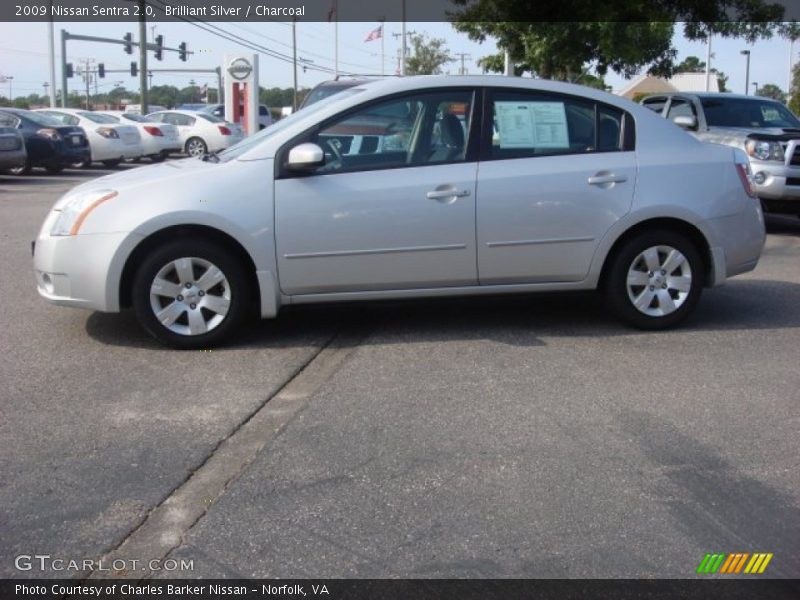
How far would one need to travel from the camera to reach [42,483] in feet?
12.8

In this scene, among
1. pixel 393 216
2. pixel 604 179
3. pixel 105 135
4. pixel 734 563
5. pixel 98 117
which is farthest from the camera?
pixel 98 117

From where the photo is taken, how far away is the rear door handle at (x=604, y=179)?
6.18 metres

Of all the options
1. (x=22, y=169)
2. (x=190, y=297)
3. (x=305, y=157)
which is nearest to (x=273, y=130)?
(x=305, y=157)

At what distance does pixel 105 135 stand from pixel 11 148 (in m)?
5.48

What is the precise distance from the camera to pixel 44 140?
19438mm

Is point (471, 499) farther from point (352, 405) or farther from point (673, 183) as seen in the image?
point (673, 183)

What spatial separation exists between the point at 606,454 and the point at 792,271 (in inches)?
217

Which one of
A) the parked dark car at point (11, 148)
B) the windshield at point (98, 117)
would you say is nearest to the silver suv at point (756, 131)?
the parked dark car at point (11, 148)

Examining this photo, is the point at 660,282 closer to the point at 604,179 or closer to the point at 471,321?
the point at 604,179

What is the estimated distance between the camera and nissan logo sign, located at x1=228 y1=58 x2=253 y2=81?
65.4 feet

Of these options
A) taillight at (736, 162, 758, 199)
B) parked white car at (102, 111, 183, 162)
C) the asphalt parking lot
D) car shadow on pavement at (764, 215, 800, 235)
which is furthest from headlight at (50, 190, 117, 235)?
parked white car at (102, 111, 183, 162)

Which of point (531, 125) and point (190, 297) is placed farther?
point (531, 125)

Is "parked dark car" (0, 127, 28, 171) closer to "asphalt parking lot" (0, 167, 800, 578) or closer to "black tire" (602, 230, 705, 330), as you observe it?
"asphalt parking lot" (0, 167, 800, 578)

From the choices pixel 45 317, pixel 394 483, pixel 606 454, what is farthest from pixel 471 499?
pixel 45 317
